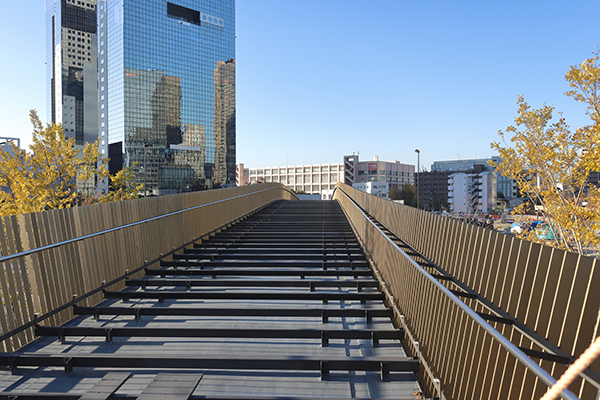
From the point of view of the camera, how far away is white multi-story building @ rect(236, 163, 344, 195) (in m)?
170

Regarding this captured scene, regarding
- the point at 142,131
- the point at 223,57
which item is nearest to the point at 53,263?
the point at 142,131

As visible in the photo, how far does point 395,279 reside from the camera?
18.5 ft

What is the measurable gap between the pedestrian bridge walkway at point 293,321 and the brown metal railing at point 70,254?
0.03 metres

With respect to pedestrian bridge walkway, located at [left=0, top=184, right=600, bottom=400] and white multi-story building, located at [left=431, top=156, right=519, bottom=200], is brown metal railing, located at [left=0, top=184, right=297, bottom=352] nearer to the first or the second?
pedestrian bridge walkway, located at [left=0, top=184, right=600, bottom=400]

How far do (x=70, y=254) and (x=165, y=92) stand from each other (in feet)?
377

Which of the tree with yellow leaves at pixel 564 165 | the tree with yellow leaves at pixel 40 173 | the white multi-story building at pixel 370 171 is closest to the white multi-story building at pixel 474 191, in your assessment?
the white multi-story building at pixel 370 171

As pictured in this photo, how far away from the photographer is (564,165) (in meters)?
14.2

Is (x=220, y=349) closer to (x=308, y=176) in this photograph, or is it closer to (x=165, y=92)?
(x=165, y=92)

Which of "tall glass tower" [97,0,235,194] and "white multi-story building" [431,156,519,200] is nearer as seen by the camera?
"tall glass tower" [97,0,235,194]

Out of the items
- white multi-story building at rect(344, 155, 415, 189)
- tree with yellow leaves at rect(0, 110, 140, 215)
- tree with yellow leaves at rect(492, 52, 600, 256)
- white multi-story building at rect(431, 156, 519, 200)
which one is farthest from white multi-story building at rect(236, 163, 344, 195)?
tree with yellow leaves at rect(492, 52, 600, 256)

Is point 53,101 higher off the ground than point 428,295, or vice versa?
point 53,101

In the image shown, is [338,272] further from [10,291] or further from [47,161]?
[47,161]

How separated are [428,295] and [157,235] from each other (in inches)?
257

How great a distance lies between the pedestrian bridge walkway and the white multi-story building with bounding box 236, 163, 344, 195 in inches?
6289
